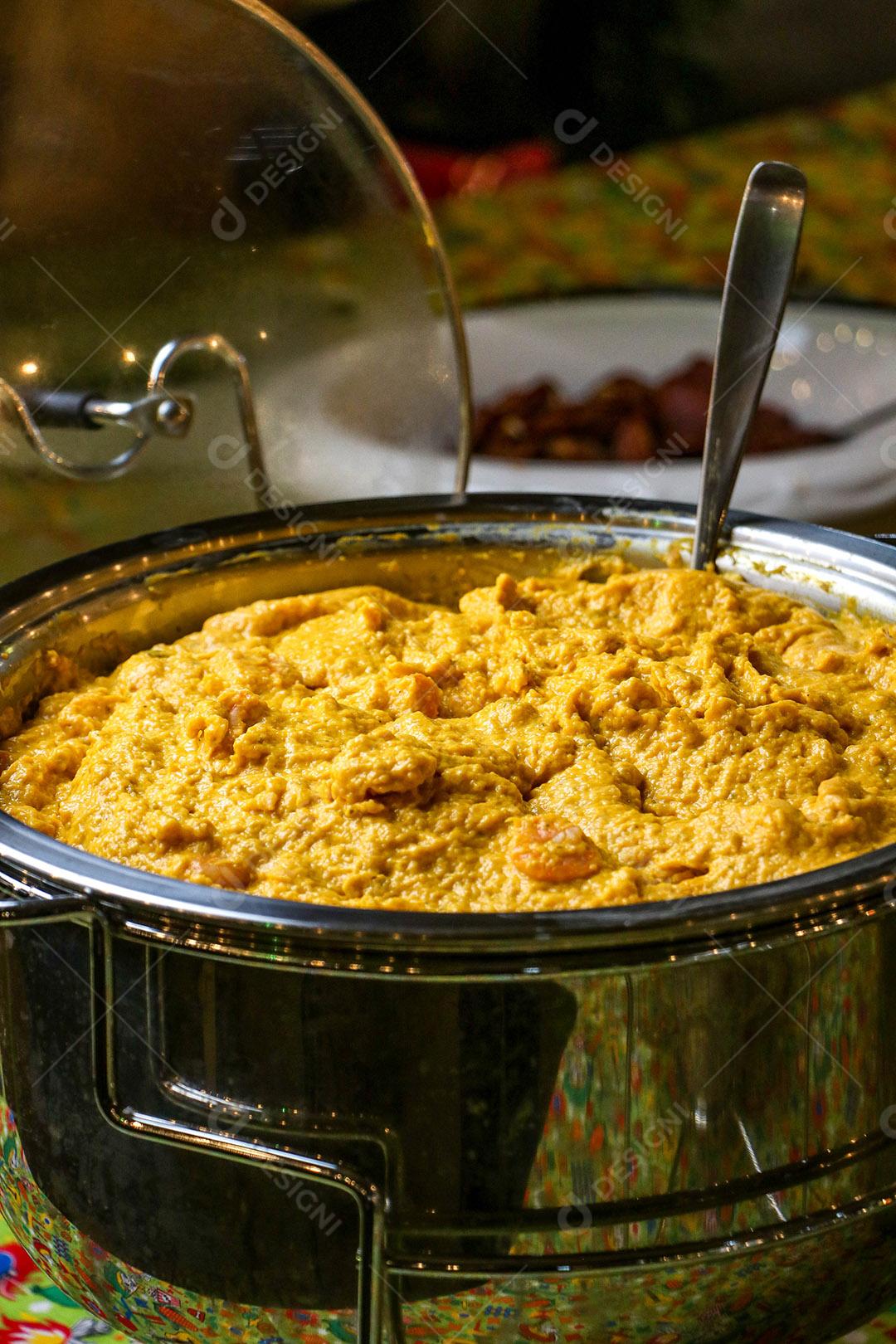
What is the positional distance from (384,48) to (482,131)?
0.63 meters

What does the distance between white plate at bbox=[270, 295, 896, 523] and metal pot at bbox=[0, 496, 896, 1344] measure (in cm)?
109

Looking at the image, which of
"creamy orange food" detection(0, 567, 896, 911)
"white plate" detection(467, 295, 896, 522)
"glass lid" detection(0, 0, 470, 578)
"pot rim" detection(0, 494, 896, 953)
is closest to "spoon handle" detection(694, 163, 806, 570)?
"creamy orange food" detection(0, 567, 896, 911)

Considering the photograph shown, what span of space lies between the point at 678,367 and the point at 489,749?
92.2 inches

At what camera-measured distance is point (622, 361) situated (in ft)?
11.0

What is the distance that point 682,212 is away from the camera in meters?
5.14

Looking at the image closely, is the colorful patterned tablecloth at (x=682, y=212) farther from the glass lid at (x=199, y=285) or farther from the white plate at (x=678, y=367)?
the glass lid at (x=199, y=285)

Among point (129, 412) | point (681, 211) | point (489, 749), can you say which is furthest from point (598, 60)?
point (489, 749)

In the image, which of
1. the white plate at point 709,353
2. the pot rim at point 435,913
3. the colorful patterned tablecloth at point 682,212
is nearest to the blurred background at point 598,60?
the colorful patterned tablecloth at point 682,212

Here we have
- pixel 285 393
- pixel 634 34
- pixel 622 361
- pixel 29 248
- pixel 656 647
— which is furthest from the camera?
pixel 634 34

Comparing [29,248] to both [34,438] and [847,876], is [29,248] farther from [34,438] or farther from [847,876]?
[847,876]

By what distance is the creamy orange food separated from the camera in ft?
3.34

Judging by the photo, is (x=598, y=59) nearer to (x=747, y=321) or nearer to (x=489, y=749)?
(x=747, y=321)

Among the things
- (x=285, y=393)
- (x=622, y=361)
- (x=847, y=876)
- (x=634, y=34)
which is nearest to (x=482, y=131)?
(x=634, y=34)

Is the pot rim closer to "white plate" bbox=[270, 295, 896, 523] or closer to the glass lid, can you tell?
the glass lid
